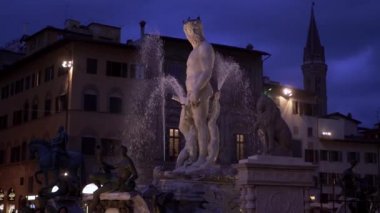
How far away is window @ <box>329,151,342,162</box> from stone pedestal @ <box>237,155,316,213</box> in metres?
46.4

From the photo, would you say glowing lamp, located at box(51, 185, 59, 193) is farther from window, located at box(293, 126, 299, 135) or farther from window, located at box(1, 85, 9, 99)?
window, located at box(293, 126, 299, 135)

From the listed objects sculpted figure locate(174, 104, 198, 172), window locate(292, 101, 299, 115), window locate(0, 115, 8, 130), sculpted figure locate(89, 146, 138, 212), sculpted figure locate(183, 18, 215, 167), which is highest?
window locate(292, 101, 299, 115)

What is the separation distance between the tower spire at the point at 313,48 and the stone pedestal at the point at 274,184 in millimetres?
126372

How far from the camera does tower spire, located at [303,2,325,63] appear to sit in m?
138

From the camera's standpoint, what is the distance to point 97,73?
4659cm

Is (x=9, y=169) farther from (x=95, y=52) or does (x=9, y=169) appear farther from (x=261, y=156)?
(x=261, y=156)

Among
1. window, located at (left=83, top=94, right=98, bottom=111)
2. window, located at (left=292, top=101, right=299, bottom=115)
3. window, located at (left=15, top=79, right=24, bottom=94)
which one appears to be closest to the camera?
window, located at (left=83, top=94, right=98, bottom=111)

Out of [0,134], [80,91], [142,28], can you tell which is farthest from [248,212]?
[0,134]

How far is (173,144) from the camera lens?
47.4 metres

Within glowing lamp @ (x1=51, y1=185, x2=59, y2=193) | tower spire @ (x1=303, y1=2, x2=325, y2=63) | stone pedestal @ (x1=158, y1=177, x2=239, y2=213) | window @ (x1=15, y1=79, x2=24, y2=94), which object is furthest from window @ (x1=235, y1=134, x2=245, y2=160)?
tower spire @ (x1=303, y1=2, x2=325, y2=63)

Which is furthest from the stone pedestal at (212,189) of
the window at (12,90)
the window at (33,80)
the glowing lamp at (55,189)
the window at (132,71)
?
the window at (12,90)

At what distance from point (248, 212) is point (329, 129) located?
48042 millimetres

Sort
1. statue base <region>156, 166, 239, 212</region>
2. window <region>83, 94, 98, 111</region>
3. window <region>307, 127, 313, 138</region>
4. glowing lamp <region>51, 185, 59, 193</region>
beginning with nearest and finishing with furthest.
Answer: statue base <region>156, 166, 239, 212</region>
glowing lamp <region>51, 185, 59, 193</region>
window <region>83, 94, 98, 111</region>
window <region>307, 127, 313, 138</region>

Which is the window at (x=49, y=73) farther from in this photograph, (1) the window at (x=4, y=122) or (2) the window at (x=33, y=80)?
(1) the window at (x=4, y=122)
